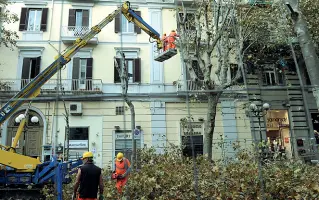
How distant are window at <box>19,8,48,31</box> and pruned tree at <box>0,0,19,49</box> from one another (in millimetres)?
501

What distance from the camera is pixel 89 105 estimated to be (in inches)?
308

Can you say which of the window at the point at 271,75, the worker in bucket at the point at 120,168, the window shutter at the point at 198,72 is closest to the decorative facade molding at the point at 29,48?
the window shutter at the point at 198,72

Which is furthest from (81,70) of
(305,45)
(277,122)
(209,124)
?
(305,45)

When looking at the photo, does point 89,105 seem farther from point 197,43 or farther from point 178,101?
point 197,43

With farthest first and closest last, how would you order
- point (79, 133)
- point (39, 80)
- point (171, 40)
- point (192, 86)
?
point (192, 86), point (171, 40), point (79, 133), point (39, 80)

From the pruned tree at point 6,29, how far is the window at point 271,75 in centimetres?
947

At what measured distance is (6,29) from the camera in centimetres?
1162

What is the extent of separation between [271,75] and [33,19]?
9.62m

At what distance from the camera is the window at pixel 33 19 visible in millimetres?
11922

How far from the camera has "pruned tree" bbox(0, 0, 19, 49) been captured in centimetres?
1060

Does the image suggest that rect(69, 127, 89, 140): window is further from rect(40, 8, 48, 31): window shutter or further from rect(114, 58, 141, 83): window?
rect(40, 8, 48, 31): window shutter

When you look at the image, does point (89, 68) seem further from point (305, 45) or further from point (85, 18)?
point (305, 45)

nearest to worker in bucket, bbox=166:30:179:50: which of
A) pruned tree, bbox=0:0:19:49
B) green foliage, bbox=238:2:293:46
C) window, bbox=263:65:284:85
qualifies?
green foliage, bbox=238:2:293:46

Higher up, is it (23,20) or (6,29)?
(23,20)
